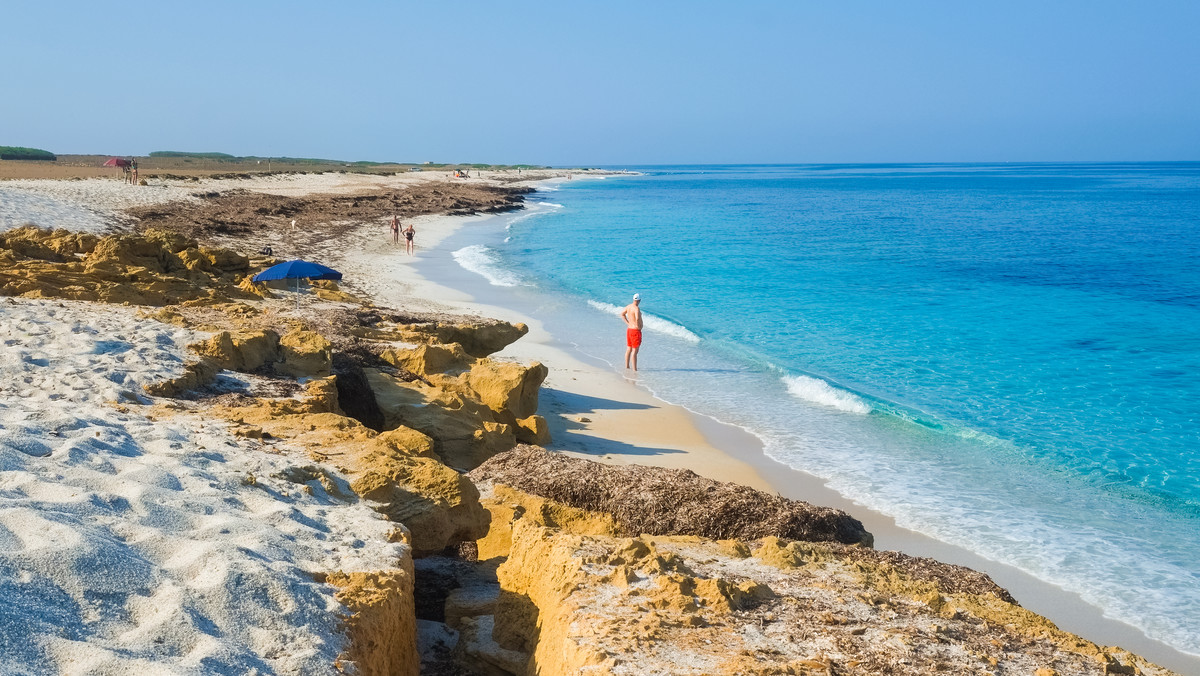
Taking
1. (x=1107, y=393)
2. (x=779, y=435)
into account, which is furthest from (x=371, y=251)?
(x=1107, y=393)

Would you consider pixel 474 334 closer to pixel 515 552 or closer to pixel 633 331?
pixel 633 331

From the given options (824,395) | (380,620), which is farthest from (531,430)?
(380,620)

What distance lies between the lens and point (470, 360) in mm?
11523

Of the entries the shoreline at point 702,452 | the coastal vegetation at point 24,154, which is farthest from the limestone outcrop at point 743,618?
the coastal vegetation at point 24,154

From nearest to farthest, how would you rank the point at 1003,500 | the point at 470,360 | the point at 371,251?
the point at 1003,500 → the point at 470,360 → the point at 371,251

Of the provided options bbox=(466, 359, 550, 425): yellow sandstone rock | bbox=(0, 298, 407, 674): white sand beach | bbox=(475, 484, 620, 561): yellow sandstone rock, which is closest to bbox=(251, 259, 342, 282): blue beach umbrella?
bbox=(466, 359, 550, 425): yellow sandstone rock

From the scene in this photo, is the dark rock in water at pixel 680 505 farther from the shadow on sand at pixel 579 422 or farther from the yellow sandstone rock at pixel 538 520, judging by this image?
the shadow on sand at pixel 579 422

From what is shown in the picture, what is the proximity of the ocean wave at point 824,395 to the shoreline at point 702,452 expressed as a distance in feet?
7.82

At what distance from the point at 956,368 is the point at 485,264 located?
58.4 feet

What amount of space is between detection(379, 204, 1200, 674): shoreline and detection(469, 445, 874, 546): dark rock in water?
249 centimetres

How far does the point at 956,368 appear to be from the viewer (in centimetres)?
1725

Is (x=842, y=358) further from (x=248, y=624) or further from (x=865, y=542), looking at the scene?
(x=248, y=624)

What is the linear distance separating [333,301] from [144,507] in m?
11.2

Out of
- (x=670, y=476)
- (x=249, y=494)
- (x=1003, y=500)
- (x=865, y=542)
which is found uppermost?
(x=249, y=494)
